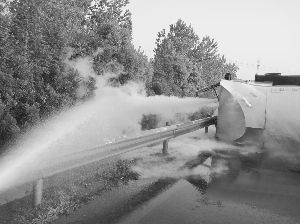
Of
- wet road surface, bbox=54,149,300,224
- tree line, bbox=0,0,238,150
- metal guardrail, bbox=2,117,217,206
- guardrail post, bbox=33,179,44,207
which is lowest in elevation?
wet road surface, bbox=54,149,300,224

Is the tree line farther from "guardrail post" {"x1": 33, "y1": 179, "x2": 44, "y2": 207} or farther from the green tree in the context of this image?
the green tree

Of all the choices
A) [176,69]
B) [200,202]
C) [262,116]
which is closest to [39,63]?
[262,116]

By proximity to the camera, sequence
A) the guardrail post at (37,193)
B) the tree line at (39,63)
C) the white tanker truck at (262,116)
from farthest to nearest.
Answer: the tree line at (39,63), the white tanker truck at (262,116), the guardrail post at (37,193)

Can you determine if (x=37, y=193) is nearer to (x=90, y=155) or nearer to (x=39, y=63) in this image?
(x=90, y=155)

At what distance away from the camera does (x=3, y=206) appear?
4.29m

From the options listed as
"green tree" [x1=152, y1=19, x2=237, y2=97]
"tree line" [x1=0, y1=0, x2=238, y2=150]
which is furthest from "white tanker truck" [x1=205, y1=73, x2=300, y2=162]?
"green tree" [x1=152, y1=19, x2=237, y2=97]

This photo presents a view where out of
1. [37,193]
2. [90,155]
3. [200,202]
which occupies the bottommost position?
[200,202]

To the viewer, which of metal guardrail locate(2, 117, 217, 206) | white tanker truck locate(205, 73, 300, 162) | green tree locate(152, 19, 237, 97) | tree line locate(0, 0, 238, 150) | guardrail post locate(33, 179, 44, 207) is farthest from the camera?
green tree locate(152, 19, 237, 97)

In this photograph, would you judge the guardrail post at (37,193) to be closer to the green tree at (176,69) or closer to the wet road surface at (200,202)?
the wet road surface at (200,202)

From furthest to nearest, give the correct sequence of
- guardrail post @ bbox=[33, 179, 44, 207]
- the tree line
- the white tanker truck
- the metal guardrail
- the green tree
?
the green tree, the tree line, the white tanker truck, guardrail post @ bbox=[33, 179, 44, 207], the metal guardrail

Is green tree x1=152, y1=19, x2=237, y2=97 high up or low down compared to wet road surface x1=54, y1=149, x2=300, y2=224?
up

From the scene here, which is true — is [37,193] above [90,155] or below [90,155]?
below

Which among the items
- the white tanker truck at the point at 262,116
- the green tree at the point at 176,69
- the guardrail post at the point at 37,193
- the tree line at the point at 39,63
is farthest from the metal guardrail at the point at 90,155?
the green tree at the point at 176,69

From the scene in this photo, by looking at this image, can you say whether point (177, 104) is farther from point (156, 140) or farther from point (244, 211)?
point (244, 211)
